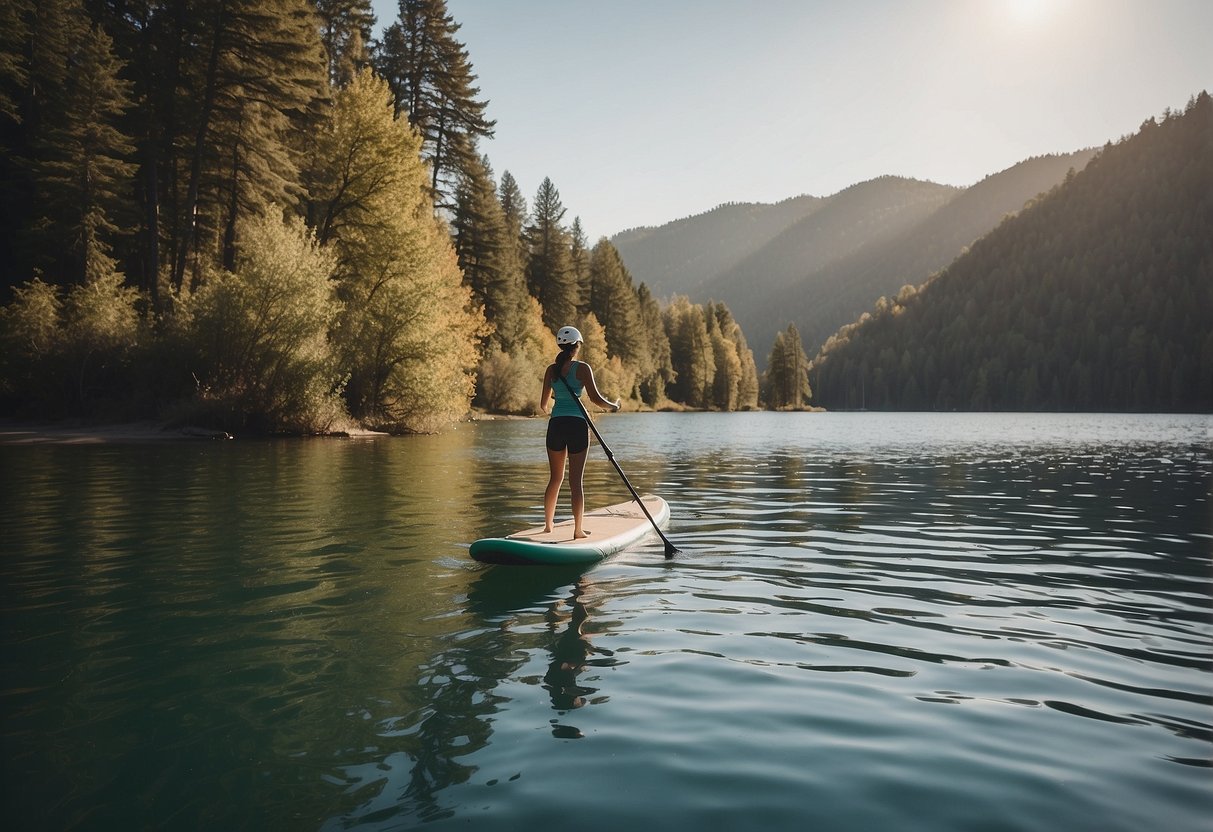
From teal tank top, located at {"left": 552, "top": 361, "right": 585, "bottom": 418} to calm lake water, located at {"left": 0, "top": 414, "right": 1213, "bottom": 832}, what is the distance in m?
1.98

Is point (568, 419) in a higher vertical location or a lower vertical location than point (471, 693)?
higher

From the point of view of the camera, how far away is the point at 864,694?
16.8 ft

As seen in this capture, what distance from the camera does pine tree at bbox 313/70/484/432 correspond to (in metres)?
33.8

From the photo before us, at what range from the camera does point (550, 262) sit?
7888cm

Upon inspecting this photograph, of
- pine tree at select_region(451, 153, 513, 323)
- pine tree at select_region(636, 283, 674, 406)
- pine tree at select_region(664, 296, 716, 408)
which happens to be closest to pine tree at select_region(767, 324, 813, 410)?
pine tree at select_region(664, 296, 716, 408)

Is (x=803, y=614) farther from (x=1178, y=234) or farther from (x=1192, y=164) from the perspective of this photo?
(x=1192, y=164)

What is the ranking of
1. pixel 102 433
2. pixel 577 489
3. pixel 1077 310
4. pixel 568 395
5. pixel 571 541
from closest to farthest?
pixel 571 541, pixel 568 395, pixel 577 489, pixel 102 433, pixel 1077 310

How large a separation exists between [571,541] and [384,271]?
95.5ft

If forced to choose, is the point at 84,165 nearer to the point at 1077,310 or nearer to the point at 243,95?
the point at 243,95

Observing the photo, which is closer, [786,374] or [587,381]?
[587,381]

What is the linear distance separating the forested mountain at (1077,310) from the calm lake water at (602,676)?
14418 cm

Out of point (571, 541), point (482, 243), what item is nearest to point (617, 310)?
point (482, 243)

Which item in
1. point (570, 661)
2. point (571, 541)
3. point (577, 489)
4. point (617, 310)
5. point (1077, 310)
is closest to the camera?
point (570, 661)

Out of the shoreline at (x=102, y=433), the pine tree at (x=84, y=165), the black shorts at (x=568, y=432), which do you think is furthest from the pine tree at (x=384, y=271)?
the black shorts at (x=568, y=432)
